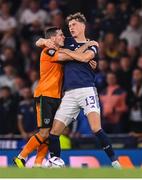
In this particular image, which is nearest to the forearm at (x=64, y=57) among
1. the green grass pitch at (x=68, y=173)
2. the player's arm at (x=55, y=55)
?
the player's arm at (x=55, y=55)

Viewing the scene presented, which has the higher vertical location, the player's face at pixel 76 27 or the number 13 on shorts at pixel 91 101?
the player's face at pixel 76 27

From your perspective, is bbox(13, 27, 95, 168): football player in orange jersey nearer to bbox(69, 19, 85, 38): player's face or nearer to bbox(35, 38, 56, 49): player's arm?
bbox(35, 38, 56, 49): player's arm

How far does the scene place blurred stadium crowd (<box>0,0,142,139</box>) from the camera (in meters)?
16.3

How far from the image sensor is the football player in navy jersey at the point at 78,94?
1212 centimetres

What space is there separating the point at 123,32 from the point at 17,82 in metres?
2.34

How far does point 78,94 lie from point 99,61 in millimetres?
4822

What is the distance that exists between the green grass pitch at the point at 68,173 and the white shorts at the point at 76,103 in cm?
175

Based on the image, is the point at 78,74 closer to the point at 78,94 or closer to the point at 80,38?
the point at 78,94

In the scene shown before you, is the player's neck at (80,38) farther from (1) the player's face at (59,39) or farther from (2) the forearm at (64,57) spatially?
(2) the forearm at (64,57)

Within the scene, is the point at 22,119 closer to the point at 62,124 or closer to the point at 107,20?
the point at 107,20

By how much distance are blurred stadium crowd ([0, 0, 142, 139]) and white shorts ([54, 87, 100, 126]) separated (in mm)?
3534

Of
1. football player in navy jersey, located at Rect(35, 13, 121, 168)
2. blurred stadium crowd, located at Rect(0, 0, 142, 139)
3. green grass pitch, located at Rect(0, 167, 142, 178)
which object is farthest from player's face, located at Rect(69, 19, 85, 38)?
blurred stadium crowd, located at Rect(0, 0, 142, 139)

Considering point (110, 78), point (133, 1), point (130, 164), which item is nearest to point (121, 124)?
point (110, 78)

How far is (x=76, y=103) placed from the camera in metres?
12.3
